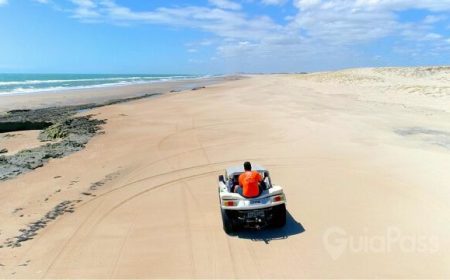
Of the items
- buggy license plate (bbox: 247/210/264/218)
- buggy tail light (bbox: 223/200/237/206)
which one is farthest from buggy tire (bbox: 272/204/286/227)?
buggy tail light (bbox: 223/200/237/206)

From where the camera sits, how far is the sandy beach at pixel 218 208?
7.84 meters

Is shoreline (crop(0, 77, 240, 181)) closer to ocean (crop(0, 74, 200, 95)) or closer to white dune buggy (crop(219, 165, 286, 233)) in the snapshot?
white dune buggy (crop(219, 165, 286, 233))

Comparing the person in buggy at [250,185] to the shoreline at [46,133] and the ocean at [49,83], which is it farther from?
the ocean at [49,83]

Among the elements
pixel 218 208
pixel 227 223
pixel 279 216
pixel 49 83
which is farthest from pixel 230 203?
pixel 49 83

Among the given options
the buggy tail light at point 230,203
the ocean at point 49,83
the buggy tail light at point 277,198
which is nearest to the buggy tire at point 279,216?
the buggy tail light at point 277,198

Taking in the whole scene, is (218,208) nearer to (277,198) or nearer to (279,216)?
(279,216)

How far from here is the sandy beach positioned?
25.7 ft

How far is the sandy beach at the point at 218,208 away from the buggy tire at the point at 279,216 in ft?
0.66

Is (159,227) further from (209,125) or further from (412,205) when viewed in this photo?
(209,125)

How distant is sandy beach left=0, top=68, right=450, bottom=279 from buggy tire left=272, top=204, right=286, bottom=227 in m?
0.20

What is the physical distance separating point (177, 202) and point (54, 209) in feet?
11.2

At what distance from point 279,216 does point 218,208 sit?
2.27 metres

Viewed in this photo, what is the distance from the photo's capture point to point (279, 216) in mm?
8945

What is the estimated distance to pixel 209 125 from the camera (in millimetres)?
23125
